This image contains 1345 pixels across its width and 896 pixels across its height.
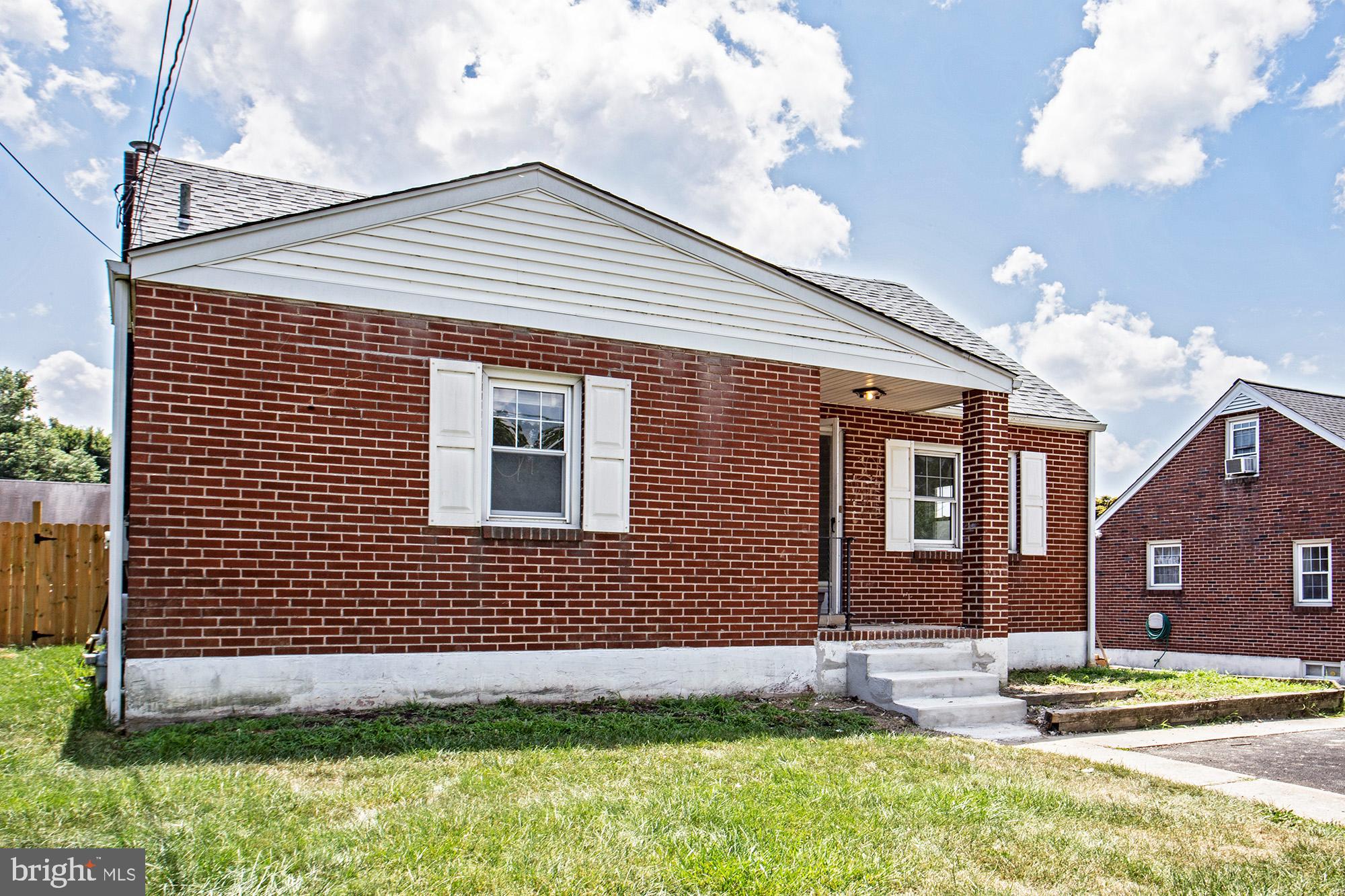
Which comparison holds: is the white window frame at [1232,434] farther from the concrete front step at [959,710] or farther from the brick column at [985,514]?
the concrete front step at [959,710]

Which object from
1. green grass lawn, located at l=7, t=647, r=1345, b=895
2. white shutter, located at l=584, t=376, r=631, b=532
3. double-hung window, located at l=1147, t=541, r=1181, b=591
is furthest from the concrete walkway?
double-hung window, located at l=1147, t=541, r=1181, b=591

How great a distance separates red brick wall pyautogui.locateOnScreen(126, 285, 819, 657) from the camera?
7051 mm

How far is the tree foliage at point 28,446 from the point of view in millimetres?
40844

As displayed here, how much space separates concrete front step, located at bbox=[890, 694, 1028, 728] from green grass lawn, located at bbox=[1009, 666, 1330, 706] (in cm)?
127

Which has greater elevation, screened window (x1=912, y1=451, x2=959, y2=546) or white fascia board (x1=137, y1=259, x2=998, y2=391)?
white fascia board (x1=137, y1=259, x2=998, y2=391)

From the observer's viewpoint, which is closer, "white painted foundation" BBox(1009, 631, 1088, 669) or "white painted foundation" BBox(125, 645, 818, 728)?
"white painted foundation" BBox(125, 645, 818, 728)

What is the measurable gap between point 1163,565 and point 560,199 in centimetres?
2182

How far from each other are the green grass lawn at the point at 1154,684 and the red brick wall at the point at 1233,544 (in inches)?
380

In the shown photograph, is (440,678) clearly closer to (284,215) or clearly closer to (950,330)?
(284,215)

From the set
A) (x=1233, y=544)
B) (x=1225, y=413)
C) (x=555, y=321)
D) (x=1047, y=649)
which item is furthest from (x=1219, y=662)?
(x=555, y=321)

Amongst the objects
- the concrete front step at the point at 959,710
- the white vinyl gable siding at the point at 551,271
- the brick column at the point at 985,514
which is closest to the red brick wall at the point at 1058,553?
the brick column at the point at 985,514

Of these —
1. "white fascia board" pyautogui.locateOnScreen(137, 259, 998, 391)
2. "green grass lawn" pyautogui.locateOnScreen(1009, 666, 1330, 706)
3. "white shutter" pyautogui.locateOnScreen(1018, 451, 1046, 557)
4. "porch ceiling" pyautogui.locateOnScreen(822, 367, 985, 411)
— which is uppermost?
"white fascia board" pyautogui.locateOnScreen(137, 259, 998, 391)

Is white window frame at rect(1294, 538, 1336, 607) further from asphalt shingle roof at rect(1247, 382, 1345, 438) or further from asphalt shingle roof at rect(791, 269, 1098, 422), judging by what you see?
asphalt shingle roof at rect(791, 269, 1098, 422)

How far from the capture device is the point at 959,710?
8203 millimetres
